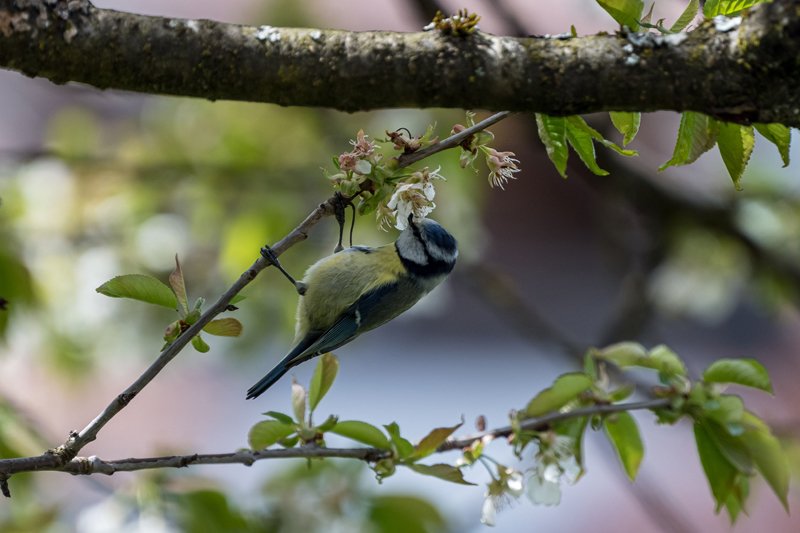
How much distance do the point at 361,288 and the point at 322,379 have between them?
681 mm

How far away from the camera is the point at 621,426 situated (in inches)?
57.9

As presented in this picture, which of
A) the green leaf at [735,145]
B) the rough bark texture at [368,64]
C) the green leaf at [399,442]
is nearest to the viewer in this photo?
the rough bark texture at [368,64]

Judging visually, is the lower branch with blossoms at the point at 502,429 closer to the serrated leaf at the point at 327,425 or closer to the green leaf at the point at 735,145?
the serrated leaf at the point at 327,425

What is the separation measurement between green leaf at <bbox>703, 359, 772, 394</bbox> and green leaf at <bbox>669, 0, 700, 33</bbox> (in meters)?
0.56

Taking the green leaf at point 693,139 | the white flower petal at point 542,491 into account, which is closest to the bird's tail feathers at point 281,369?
the white flower petal at point 542,491

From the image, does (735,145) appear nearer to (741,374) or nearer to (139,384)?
(741,374)

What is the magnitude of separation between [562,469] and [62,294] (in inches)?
61.1

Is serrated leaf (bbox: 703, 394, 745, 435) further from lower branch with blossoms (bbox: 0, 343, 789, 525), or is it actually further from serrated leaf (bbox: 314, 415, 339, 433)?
serrated leaf (bbox: 314, 415, 339, 433)

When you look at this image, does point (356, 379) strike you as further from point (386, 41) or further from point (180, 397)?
point (386, 41)

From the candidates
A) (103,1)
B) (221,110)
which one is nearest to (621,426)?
(221,110)

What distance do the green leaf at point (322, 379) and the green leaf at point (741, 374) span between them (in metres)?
0.58

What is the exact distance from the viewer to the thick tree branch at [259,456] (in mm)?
1107

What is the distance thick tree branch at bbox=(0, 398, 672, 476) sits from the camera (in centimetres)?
111

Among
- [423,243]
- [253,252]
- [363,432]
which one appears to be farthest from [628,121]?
[253,252]
